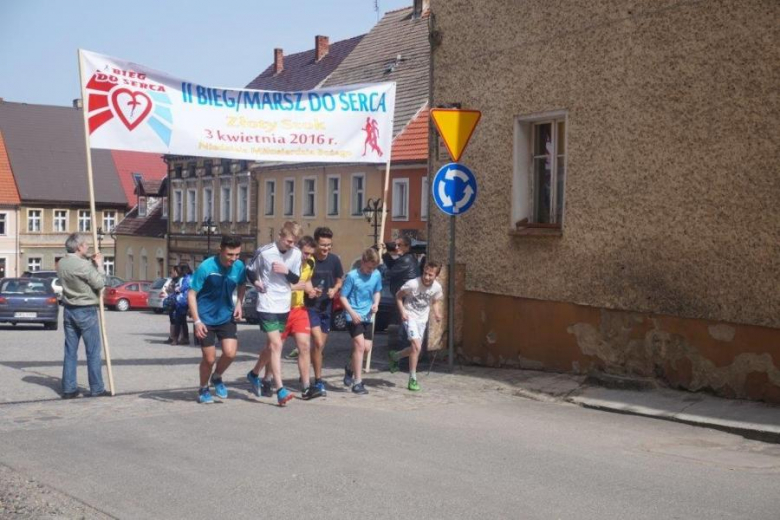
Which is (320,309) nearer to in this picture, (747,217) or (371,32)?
(747,217)

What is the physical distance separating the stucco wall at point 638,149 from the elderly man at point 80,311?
530 centimetres

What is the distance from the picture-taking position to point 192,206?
65.4 m

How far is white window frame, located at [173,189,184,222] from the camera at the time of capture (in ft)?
221

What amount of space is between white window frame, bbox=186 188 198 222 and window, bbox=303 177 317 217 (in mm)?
16201

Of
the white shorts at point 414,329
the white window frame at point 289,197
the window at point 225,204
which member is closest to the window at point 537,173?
the white shorts at point 414,329

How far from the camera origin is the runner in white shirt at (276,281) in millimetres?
11523

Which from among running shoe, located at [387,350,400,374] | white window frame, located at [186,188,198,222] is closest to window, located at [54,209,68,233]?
white window frame, located at [186,188,198,222]

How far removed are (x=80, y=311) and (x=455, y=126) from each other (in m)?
5.00

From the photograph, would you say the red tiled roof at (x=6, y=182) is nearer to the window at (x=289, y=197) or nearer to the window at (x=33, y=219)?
the window at (x=33, y=219)

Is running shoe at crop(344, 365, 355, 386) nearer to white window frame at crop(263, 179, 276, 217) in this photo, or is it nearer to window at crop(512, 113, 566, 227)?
window at crop(512, 113, 566, 227)

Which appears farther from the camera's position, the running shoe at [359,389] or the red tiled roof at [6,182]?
the red tiled roof at [6,182]

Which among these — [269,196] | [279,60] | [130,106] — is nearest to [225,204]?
[269,196]

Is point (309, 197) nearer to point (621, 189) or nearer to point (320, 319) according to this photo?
point (320, 319)

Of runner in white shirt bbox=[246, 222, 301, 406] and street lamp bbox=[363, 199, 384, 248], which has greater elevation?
street lamp bbox=[363, 199, 384, 248]
